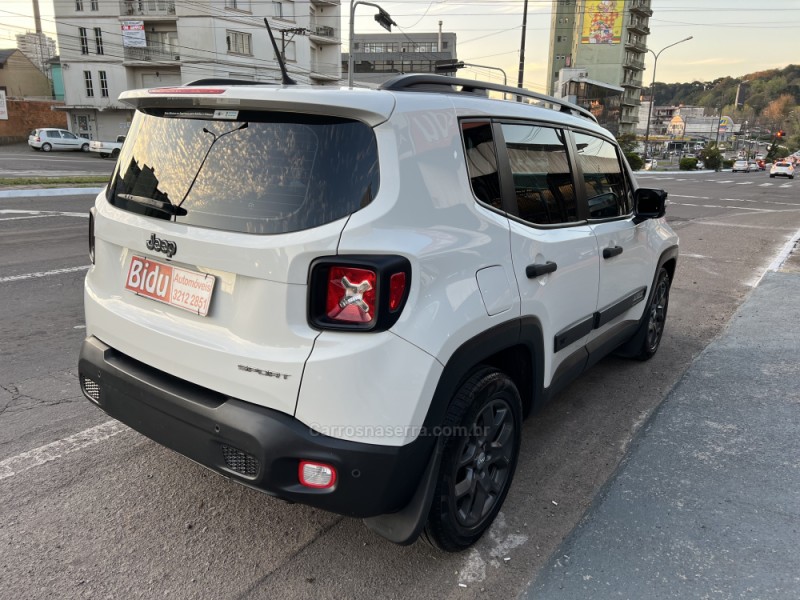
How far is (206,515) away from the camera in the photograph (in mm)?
2680

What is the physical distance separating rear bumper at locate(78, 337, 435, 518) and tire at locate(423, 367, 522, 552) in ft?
0.56

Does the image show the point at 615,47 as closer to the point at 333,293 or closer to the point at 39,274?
the point at 39,274

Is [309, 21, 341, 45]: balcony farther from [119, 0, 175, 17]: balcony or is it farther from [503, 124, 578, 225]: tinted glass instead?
[503, 124, 578, 225]: tinted glass

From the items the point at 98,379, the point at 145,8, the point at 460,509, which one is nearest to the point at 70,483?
the point at 98,379

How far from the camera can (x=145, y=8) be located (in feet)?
138

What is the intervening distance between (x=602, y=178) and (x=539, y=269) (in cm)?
134

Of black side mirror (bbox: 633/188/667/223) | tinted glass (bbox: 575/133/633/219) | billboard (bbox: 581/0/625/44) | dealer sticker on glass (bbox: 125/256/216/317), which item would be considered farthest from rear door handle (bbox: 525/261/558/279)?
billboard (bbox: 581/0/625/44)

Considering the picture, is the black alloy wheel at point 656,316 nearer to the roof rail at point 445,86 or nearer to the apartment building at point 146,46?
the roof rail at point 445,86

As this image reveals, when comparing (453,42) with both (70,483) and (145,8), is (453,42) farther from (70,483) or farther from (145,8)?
(70,483)

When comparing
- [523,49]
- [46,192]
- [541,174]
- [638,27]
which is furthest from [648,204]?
[638,27]

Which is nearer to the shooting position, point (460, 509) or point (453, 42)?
point (460, 509)

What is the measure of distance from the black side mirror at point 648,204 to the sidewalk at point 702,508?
1.30 meters

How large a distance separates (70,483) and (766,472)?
3.60 m

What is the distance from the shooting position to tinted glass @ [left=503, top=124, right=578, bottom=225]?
2.72 meters
